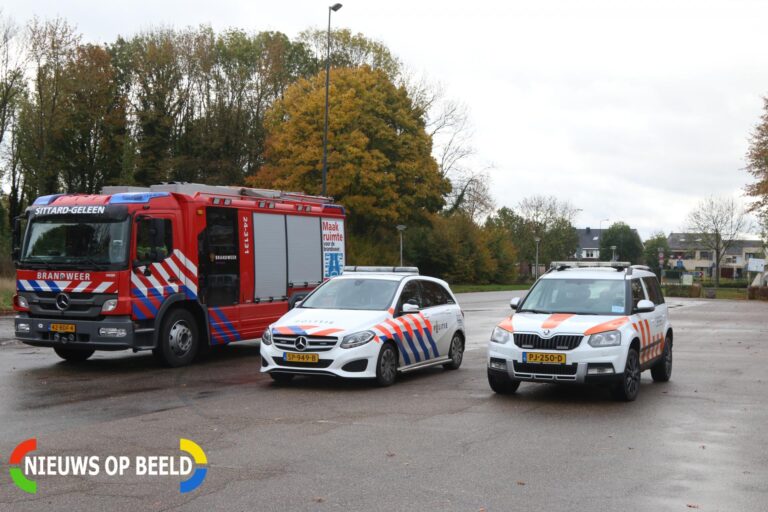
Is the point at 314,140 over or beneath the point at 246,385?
over

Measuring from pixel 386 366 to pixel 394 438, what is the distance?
3.54m

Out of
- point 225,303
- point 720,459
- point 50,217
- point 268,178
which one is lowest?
point 720,459

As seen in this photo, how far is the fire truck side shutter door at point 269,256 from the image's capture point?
15.7m

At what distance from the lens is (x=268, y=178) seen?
4784 cm

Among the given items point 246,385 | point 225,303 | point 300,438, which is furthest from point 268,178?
point 300,438

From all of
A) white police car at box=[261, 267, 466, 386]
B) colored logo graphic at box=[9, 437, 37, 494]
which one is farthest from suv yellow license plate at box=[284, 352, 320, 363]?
colored logo graphic at box=[9, 437, 37, 494]

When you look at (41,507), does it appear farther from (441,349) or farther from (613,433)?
(441,349)

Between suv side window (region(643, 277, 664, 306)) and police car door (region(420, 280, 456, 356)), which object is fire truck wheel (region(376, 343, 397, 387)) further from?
suv side window (region(643, 277, 664, 306))

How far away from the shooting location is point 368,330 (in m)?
11.7

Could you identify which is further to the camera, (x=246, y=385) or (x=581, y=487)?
(x=246, y=385)

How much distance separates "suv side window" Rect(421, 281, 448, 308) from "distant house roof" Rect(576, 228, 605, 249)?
161m

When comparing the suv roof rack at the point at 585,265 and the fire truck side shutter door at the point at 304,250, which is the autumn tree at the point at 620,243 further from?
the suv roof rack at the point at 585,265

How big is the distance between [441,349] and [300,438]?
222 inches

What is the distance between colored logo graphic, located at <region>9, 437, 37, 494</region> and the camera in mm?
6430
